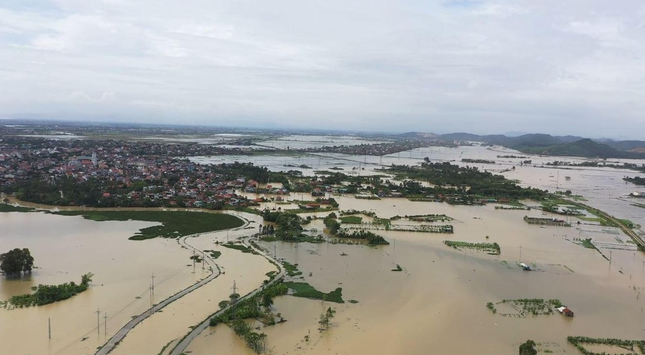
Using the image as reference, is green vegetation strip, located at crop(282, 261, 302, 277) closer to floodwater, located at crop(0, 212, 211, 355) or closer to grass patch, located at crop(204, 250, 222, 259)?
grass patch, located at crop(204, 250, 222, 259)

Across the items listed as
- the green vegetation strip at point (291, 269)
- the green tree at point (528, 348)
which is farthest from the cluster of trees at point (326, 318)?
the green tree at point (528, 348)

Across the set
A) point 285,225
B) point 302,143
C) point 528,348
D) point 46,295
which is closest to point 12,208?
point 46,295

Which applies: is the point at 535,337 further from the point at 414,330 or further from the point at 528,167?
the point at 528,167

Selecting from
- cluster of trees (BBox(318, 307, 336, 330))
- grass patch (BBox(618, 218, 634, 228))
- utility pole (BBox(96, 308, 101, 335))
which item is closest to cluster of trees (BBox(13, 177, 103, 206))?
utility pole (BBox(96, 308, 101, 335))

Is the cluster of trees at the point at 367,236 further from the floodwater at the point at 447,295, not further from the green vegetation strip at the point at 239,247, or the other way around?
the green vegetation strip at the point at 239,247

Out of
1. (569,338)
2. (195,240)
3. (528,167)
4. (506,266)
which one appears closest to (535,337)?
(569,338)

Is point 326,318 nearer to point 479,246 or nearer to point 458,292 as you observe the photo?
point 458,292
